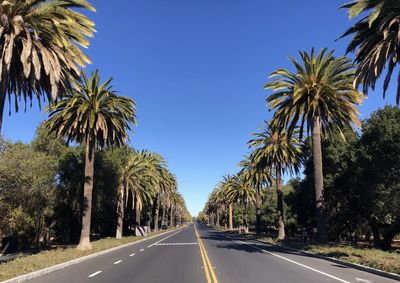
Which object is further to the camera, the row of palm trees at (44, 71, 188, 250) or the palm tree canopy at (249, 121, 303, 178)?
the palm tree canopy at (249, 121, 303, 178)

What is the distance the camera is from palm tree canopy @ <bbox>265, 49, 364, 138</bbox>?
30.3 metres

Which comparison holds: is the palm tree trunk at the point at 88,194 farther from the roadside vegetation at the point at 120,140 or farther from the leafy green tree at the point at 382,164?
the leafy green tree at the point at 382,164

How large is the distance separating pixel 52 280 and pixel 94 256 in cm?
1120

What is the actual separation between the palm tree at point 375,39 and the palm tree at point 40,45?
12173mm

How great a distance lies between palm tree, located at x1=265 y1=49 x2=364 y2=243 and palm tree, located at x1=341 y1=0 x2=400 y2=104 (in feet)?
30.6

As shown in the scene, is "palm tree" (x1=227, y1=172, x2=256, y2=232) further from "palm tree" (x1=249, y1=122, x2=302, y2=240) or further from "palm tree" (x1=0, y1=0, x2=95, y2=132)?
"palm tree" (x1=0, y1=0, x2=95, y2=132)

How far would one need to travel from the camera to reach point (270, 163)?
49.7 m

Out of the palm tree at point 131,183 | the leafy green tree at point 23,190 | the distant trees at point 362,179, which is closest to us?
the leafy green tree at point 23,190

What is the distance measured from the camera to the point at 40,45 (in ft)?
58.9

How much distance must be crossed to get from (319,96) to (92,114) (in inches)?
628

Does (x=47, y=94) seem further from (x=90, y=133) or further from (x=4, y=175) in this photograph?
(x=90, y=133)

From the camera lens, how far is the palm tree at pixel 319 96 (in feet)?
99.6

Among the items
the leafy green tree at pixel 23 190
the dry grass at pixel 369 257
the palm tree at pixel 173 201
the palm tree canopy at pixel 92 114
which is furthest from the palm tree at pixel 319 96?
the palm tree at pixel 173 201

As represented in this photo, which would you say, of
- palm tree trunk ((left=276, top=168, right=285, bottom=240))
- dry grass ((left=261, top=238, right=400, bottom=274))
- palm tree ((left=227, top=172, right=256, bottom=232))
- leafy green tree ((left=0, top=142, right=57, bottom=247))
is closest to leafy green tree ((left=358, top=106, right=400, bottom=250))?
dry grass ((left=261, top=238, right=400, bottom=274))
